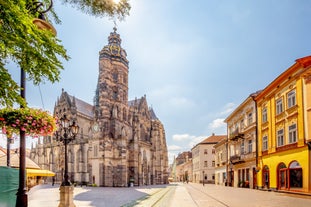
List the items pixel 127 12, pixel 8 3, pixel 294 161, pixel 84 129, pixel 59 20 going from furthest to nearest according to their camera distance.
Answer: pixel 84 129, pixel 294 161, pixel 59 20, pixel 127 12, pixel 8 3

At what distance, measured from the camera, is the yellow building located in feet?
67.9

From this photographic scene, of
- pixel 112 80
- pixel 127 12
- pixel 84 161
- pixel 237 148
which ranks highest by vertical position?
pixel 112 80

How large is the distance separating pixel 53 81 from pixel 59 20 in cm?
334

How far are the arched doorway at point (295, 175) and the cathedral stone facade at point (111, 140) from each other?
29381mm

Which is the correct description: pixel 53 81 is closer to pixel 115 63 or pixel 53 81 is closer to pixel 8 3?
pixel 8 3

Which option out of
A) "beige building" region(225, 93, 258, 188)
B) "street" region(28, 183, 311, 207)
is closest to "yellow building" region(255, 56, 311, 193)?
"beige building" region(225, 93, 258, 188)

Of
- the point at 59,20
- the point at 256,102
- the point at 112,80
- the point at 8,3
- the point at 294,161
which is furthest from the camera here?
the point at 112,80

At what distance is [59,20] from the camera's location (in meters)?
7.31

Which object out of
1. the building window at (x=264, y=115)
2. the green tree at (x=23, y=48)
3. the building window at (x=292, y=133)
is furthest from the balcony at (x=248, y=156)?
the green tree at (x=23, y=48)

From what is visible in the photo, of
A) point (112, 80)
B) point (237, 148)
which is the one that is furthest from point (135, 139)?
point (237, 148)

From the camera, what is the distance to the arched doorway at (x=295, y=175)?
21.4 meters

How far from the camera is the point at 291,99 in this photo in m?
23.3

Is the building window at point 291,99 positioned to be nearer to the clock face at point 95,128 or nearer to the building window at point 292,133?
the building window at point 292,133

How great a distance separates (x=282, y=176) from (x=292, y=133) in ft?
16.0
